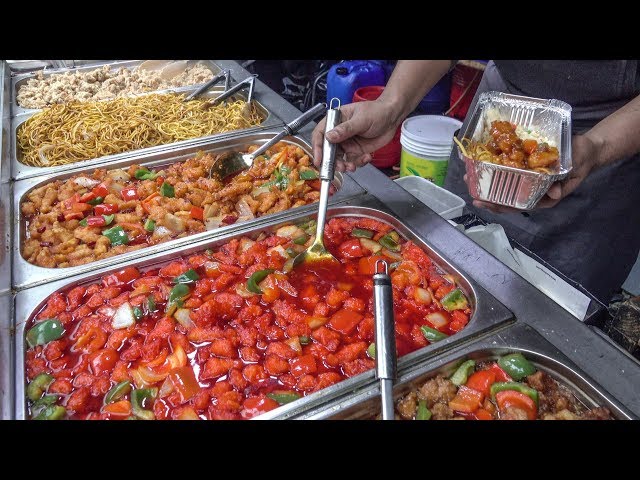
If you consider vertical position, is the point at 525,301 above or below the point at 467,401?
above

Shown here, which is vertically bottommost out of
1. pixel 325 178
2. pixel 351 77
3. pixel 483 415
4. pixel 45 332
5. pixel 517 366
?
pixel 45 332

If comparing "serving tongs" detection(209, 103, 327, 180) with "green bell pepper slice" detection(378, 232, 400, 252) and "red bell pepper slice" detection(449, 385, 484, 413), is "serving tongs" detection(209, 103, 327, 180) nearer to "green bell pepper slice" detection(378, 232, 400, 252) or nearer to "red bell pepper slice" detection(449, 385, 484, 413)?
"green bell pepper slice" detection(378, 232, 400, 252)

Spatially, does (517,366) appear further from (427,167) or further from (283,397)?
(427,167)

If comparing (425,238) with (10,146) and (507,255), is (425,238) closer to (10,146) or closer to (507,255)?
(507,255)

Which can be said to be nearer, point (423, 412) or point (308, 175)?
point (423, 412)

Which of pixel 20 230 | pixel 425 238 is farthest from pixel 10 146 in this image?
pixel 425 238

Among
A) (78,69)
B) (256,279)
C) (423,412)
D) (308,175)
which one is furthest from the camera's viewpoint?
(78,69)

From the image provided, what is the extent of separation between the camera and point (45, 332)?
209cm

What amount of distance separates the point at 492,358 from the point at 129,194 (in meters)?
2.45

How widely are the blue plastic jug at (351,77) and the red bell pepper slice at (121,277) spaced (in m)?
4.08

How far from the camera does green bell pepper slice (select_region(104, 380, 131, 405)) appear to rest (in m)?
1.88

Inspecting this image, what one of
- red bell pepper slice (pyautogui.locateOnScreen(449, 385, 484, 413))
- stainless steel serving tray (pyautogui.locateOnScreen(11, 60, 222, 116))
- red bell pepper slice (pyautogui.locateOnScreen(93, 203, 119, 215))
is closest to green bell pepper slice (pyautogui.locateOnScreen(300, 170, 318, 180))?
red bell pepper slice (pyautogui.locateOnScreen(93, 203, 119, 215))

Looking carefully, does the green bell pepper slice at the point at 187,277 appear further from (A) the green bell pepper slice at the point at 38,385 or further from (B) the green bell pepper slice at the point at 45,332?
(A) the green bell pepper slice at the point at 38,385

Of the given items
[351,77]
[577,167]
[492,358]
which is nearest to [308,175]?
[577,167]
